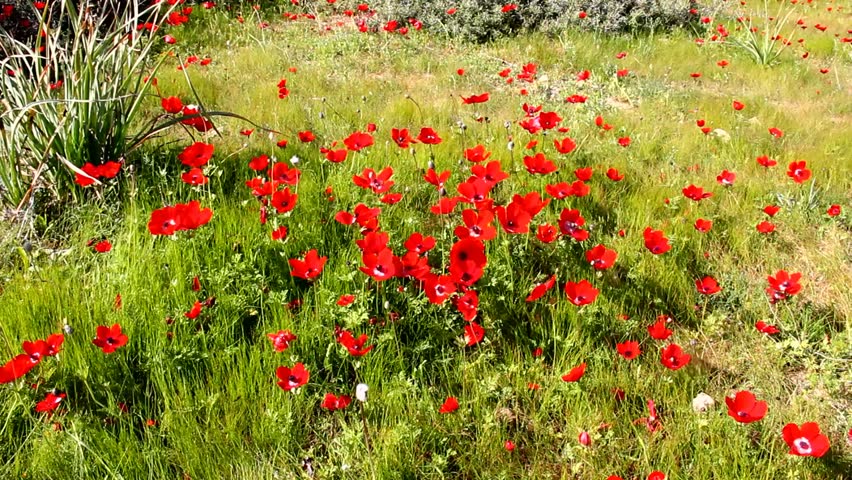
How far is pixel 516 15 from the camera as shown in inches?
267

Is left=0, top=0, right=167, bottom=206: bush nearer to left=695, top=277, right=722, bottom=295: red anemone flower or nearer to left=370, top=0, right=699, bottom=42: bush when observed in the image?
left=695, top=277, right=722, bottom=295: red anemone flower

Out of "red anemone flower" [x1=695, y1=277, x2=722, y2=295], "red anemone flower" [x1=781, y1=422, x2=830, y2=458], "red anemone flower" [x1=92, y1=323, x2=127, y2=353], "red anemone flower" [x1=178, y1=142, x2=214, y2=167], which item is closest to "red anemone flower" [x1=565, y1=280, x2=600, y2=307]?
"red anemone flower" [x1=695, y1=277, x2=722, y2=295]

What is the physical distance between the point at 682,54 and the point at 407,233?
17.5 ft

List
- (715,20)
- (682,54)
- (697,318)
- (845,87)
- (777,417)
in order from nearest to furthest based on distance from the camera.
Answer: (777,417) < (697,318) < (845,87) < (682,54) < (715,20)

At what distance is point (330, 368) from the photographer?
72.2 inches

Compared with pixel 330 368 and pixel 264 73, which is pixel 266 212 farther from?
pixel 264 73

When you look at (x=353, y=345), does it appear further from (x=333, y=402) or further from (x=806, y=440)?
(x=806, y=440)

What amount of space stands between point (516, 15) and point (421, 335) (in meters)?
5.70

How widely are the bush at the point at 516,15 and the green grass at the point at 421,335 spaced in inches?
130

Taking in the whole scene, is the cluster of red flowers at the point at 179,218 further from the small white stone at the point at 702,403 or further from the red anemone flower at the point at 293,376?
the small white stone at the point at 702,403

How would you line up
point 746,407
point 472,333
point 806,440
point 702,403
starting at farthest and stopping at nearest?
1. point 472,333
2. point 702,403
3. point 746,407
4. point 806,440

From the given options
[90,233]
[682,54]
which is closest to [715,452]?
[90,233]

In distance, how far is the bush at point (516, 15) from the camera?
6.52 meters

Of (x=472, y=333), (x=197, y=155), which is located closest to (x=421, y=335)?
(x=472, y=333)
